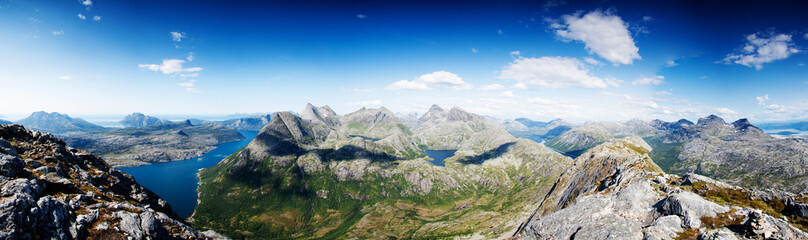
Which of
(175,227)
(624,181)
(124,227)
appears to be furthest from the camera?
(624,181)

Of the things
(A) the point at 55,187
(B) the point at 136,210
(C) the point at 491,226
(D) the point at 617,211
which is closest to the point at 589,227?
(D) the point at 617,211

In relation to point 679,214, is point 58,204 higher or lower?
higher

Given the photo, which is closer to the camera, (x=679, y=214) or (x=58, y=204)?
(x=58, y=204)

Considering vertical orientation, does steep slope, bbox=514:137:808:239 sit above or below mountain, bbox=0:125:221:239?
below

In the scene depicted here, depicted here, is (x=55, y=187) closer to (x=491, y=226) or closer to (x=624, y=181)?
(x=624, y=181)

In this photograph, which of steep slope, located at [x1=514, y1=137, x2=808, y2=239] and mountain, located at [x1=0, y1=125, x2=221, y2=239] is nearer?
mountain, located at [x1=0, y1=125, x2=221, y2=239]

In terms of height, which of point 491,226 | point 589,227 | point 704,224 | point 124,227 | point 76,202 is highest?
point 76,202

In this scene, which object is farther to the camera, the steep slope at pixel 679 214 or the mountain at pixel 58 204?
the steep slope at pixel 679 214

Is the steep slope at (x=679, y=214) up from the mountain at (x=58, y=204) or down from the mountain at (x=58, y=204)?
down
